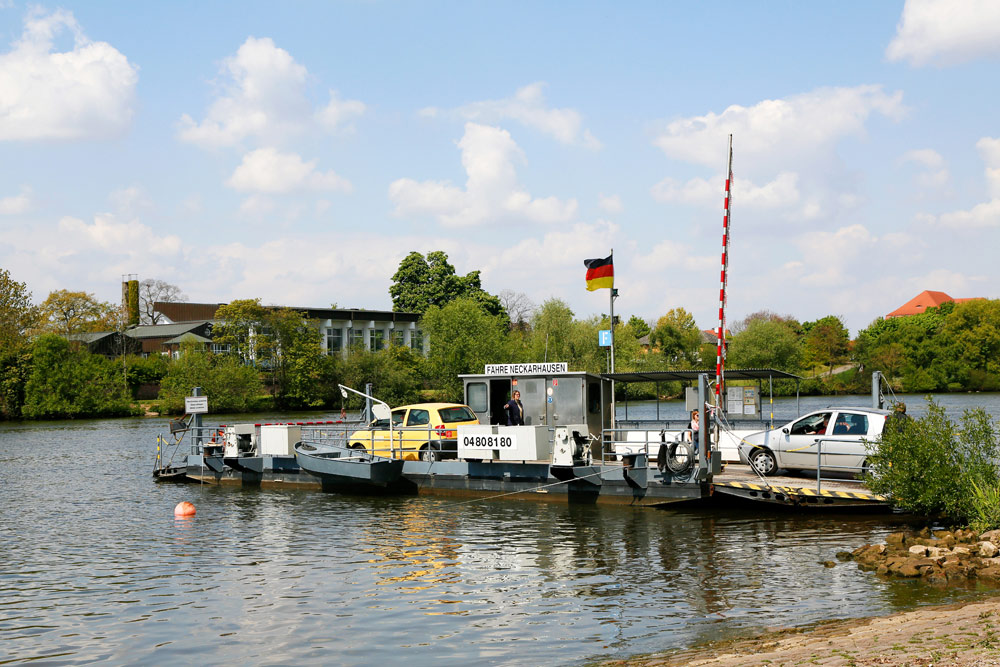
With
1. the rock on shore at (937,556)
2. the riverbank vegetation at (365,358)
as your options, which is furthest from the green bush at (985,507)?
the riverbank vegetation at (365,358)

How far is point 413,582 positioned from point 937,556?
8237 millimetres

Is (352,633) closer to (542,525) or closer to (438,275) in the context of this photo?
(542,525)

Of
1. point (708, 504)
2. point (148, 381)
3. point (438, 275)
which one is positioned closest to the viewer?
point (708, 504)

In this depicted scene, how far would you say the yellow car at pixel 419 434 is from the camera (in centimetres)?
2488

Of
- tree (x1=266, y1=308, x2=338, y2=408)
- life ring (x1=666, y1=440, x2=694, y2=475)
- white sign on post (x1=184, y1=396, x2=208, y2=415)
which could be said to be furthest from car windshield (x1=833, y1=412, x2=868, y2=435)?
tree (x1=266, y1=308, x2=338, y2=408)

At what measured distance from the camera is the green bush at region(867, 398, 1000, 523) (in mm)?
16391

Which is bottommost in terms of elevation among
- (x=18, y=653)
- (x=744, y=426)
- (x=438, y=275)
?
(x=18, y=653)

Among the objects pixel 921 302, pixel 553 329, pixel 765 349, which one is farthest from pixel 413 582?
pixel 921 302

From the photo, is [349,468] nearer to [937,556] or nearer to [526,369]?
[526,369]

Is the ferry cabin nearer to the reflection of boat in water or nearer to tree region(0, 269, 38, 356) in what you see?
the reflection of boat in water

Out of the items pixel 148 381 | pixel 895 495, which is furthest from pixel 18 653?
pixel 148 381

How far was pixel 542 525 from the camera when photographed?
19828 mm

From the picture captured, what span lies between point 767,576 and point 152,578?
10.1m

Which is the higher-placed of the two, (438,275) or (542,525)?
(438,275)
